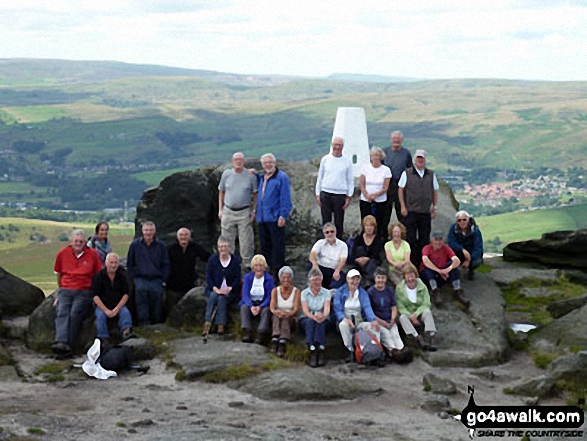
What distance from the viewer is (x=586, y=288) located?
77.5 feet

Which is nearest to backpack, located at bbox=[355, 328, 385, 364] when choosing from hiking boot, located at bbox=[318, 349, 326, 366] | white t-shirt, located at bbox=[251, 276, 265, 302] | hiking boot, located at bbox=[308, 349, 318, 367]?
hiking boot, located at bbox=[318, 349, 326, 366]

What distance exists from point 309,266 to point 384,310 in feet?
7.73

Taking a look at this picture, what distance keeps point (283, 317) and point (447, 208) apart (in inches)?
390

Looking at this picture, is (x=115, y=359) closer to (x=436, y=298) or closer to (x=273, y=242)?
(x=273, y=242)

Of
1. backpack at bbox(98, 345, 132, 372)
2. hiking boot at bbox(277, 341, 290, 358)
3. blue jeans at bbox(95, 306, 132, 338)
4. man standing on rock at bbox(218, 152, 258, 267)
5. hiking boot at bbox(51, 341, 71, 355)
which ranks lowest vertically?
hiking boot at bbox(51, 341, 71, 355)

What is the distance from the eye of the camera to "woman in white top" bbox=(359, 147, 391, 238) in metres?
19.1

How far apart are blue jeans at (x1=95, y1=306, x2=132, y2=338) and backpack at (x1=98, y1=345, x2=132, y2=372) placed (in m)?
0.87

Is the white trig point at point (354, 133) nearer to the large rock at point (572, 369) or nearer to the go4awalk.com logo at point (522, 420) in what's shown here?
the large rock at point (572, 369)

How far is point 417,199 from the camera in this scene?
19406 millimetres

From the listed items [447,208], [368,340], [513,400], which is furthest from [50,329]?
[447,208]

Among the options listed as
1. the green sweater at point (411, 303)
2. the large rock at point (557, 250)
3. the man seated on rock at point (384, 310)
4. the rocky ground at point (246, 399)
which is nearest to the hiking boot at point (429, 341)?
the rocky ground at point (246, 399)

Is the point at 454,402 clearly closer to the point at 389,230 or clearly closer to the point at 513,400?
the point at 513,400

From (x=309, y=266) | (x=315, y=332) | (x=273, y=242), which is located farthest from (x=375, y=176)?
(x=315, y=332)

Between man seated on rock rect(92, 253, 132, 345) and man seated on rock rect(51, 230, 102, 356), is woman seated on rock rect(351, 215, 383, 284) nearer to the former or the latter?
man seated on rock rect(92, 253, 132, 345)
